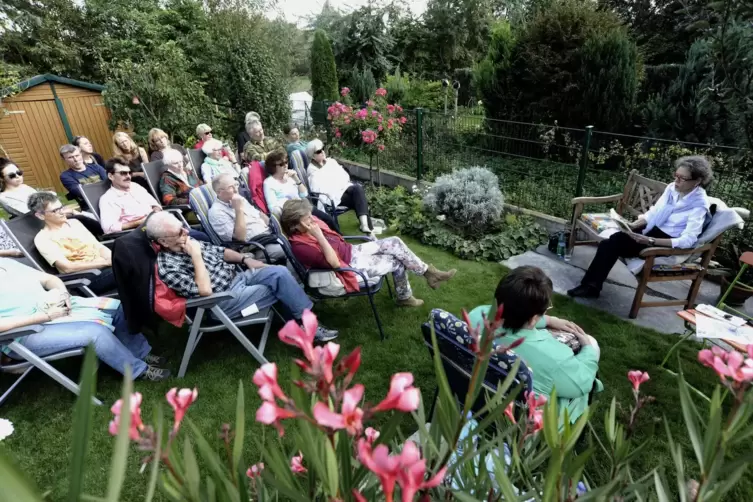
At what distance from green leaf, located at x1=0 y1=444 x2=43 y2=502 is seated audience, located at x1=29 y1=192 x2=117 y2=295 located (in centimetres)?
339

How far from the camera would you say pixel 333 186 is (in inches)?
197

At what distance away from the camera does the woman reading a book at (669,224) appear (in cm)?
309

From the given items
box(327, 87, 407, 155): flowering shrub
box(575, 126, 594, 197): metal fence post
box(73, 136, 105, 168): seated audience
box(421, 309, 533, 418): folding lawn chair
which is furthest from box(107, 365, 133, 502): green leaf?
box(73, 136, 105, 168): seated audience

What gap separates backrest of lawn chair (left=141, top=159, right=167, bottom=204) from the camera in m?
4.69

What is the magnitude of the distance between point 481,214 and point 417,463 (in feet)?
14.9

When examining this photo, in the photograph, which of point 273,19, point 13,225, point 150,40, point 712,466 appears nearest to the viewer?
point 712,466

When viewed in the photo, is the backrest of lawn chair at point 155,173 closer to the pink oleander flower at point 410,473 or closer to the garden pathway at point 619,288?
the garden pathway at point 619,288

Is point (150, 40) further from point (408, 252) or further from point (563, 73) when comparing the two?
point (408, 252)

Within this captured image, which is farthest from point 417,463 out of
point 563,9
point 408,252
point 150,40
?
point 150,40

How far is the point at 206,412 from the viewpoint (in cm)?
257

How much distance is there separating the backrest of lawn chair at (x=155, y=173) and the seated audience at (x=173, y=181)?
0.19 feet

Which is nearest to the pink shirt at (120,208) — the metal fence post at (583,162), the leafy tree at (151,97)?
the leafy tree at (151,97)

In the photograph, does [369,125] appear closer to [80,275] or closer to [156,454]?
[80,275]

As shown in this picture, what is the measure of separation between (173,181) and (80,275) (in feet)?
6.62
